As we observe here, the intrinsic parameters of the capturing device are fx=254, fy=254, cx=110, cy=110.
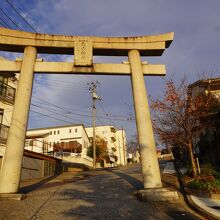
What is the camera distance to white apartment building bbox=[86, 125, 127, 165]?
6538 centimetres

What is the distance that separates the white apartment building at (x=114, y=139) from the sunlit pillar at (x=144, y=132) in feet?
168

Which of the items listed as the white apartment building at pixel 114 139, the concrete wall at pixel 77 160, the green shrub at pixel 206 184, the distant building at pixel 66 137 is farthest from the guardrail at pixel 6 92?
the white apartment building at pixel 114 139

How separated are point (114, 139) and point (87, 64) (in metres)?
58.3

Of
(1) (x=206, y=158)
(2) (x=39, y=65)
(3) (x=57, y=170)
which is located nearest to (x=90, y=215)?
(2) (x=39, y=65)

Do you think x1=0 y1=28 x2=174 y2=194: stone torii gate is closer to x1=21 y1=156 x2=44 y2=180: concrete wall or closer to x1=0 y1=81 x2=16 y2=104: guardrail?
x1=0 y1=81 x2=16 y2=104: guardrail

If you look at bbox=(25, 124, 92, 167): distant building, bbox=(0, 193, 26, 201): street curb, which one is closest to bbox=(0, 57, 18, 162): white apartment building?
bbox=(0, 193, 26, 201): street curb

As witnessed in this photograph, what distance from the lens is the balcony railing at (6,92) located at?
2014 centimetres

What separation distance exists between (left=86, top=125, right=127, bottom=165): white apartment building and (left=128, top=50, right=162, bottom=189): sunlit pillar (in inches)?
2018

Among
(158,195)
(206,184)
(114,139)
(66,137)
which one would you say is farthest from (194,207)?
(114,139)

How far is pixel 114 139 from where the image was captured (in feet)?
229

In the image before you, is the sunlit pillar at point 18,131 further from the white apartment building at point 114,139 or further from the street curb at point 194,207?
the white apartment building at point 114,139

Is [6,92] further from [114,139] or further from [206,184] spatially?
[114,139]

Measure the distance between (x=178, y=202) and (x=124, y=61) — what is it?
718cm

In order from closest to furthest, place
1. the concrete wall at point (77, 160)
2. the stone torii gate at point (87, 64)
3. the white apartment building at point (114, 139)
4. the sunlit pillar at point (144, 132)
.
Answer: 1. the sunlit pillar at point (144, 132)
2. the stone torii gate at point (87, 64)
3. the concrete wall at point (77, 160)
4. the white apartment building at point (114, 139)
